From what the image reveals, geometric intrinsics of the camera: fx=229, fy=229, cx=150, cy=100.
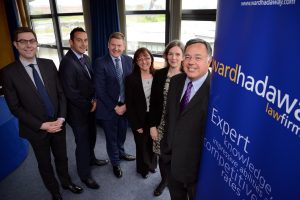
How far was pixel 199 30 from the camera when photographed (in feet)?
11.4

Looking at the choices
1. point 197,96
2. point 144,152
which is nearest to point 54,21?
point 144,152

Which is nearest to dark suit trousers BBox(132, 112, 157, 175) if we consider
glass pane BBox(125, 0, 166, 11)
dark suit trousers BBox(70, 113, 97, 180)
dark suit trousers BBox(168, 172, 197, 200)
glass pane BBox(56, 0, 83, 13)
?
dark suit trousers BBox(70, 113, 97, 180)

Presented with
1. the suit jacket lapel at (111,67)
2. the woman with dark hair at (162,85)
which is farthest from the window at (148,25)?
the woman with dark hair at (162,85)

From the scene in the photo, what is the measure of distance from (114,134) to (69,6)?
354 centimetres

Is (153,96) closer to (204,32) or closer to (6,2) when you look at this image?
(204,32)

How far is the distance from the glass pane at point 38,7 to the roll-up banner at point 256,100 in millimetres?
5525

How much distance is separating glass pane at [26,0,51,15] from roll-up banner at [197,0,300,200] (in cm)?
553

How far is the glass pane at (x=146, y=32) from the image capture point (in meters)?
3.85

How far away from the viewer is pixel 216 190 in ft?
4.42

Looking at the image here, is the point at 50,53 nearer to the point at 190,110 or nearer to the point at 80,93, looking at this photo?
the point at 80,93

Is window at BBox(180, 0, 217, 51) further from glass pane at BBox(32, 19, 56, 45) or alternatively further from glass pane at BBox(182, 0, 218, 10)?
glass pane at BBox(32, 19, 56, 45)

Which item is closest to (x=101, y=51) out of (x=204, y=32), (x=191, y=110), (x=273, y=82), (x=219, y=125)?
(x=204, y=32)

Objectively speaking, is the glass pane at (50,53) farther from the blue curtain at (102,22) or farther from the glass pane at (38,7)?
the blue curtain at (102,22)

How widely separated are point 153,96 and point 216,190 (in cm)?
113
